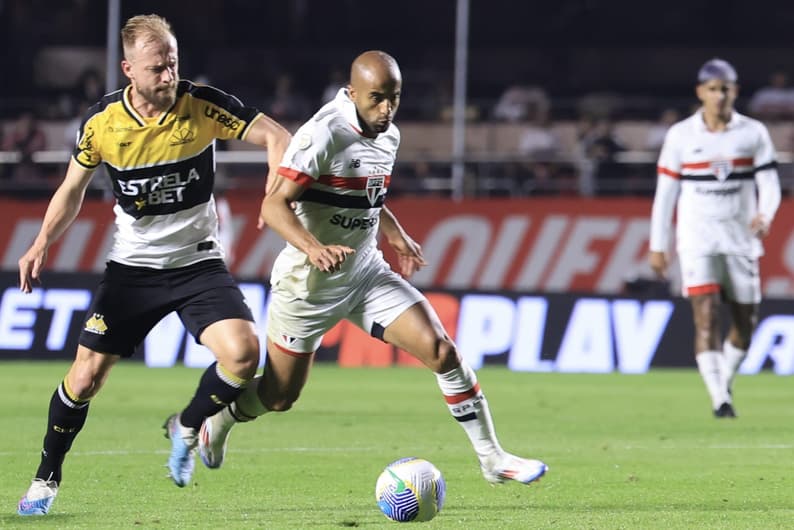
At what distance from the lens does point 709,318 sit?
1266 cm

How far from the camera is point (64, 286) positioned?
1817 centimetres

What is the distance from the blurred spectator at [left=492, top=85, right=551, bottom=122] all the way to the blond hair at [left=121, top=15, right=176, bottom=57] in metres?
16.3

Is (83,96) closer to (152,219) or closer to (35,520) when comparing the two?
(152,219)

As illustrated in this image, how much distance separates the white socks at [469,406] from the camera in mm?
7984

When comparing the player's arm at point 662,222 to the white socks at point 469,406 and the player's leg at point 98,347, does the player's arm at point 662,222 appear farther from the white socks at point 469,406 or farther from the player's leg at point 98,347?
the player's leg at point 98,347

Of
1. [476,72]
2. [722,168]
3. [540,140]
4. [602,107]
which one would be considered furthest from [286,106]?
[722,168]

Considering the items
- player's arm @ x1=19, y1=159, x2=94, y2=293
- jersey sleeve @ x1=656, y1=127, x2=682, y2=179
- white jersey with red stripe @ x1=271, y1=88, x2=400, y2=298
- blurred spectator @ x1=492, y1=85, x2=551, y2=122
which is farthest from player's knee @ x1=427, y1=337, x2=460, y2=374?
blurred spectator @ x1=492, y1=85, x2=551, y2=122

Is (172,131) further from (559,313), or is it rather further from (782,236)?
(782,236)

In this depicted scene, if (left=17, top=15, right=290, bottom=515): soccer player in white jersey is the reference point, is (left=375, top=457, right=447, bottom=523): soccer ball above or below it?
below

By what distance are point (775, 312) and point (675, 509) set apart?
10.5 m

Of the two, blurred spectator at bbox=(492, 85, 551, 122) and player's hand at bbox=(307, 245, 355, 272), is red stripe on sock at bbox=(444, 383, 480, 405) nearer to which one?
player's hand at bbox=(307, 245, 355, 272)

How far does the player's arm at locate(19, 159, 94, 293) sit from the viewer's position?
7555mm

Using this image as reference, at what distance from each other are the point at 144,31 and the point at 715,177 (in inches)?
253

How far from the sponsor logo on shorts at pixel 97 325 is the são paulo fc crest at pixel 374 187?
4.67 ft
